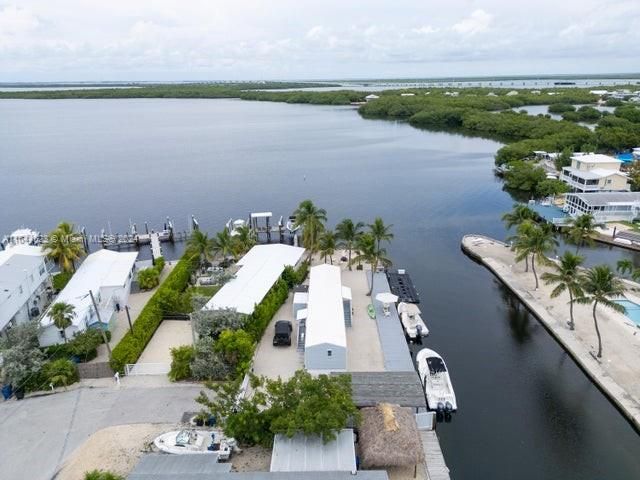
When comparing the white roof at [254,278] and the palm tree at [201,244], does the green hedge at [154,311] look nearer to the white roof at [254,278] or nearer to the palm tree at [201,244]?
the palm tree at [201,244]

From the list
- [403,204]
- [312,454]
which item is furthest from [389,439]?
[403,204]

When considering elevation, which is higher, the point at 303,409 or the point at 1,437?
the point at 303,409

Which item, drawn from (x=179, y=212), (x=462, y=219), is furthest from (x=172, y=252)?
(x=462, y=219)

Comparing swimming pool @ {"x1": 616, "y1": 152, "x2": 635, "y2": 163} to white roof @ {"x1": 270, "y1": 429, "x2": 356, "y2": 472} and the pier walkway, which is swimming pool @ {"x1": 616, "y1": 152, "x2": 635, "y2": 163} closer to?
the pier walkway

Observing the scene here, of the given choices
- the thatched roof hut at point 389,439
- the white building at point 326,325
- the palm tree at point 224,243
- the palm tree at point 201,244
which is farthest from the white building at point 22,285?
the thatched roof hut at point 389,439

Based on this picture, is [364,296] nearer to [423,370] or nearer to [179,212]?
[423,370]

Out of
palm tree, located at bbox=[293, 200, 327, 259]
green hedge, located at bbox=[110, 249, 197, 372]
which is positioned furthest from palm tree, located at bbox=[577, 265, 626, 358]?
green hedge, located at bbox=[110, 249, 197, 372]
